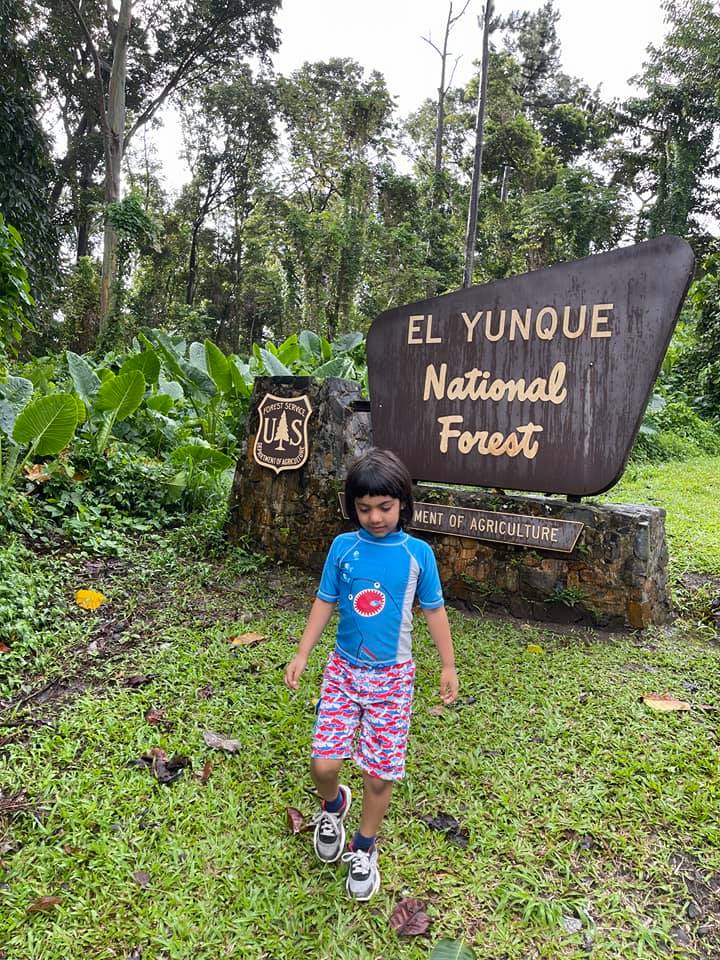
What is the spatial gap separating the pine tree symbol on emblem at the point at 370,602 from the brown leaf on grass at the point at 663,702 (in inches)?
Answer: 57.5

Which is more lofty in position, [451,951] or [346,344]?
[346,344]

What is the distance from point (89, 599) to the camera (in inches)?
128

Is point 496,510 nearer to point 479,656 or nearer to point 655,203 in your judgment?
point 479,656

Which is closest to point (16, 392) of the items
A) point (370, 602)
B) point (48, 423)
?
point (48, 423)

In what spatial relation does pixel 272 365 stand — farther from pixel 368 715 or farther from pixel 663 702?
pixel 368 715

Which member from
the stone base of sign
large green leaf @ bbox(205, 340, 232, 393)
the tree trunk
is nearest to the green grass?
the stone base of sign

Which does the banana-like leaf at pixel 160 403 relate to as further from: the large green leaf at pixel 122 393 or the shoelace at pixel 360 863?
the shoelace at pixel 360 863

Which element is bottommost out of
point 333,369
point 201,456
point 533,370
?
point 201,456

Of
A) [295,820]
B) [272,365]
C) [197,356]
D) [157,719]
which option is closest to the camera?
[295,820]

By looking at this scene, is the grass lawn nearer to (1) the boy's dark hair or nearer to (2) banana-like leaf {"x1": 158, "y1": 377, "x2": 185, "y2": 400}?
(1) the boy's dark hair

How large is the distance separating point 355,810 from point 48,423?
2.92 meters

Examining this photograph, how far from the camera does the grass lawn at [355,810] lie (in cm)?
153

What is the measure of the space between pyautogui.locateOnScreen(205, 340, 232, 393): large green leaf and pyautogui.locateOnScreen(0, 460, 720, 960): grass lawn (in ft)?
8.38

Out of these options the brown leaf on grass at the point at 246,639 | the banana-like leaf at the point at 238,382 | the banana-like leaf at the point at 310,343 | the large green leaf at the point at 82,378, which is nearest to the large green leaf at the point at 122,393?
the large green leaf at the point at 82,378
